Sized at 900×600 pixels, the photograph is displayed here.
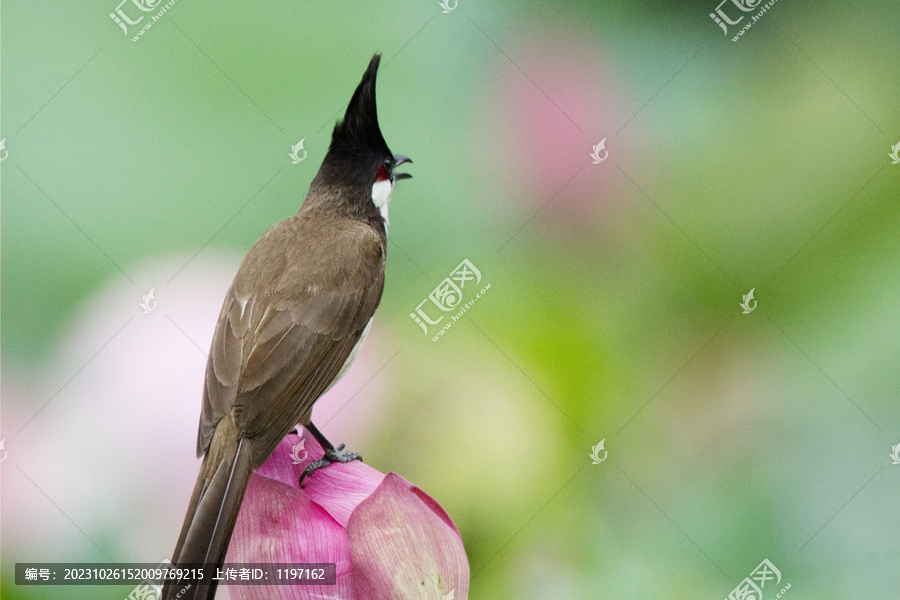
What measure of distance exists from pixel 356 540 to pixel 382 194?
21.8 inches

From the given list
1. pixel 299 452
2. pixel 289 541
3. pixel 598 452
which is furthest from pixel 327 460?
pixel 598 452

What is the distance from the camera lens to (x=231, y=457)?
599 millimetres

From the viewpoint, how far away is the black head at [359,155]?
0.91 m

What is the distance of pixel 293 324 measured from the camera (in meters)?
0.74

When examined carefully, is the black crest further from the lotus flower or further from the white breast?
the lotus flower

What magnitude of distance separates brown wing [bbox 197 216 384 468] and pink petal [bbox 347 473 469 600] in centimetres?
12

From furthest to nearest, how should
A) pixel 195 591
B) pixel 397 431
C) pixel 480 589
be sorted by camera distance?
pixel 397 431, pixel 480 589, pixel 195 591

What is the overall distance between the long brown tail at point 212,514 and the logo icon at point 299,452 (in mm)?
31

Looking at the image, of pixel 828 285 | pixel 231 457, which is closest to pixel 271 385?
pixel 231 457

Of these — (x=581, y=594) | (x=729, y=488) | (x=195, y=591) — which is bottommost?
(x=195, y=591)

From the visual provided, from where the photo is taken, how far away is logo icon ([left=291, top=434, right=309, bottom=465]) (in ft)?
1.90

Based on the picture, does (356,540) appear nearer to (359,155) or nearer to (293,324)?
(293,324)

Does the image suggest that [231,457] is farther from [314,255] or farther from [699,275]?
[699,275]

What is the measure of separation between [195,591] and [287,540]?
0.19ft
